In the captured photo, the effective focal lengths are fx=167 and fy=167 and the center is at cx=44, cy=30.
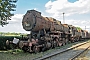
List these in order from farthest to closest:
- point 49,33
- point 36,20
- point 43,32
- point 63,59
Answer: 1. point 49,33
2. point 43,32
3. point 36,20
4. point 63,59

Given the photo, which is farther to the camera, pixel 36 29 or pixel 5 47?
pixel 5 47

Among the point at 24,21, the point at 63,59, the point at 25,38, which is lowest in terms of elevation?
the point at 63,59

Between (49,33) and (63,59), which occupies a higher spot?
(49,33)

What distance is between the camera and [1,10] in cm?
1778

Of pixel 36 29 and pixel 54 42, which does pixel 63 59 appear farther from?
pixel 54 42

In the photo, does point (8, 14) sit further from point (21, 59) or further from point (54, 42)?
point (21, 59)

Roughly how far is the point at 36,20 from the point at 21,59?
496cm

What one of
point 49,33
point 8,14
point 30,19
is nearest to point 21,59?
point 30,19

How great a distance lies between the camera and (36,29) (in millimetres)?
16578

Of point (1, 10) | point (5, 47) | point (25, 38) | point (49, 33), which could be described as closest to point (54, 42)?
point (49, 33)

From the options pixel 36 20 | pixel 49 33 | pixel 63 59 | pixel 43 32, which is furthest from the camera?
pixel 49 33

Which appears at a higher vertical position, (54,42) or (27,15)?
(27,15)

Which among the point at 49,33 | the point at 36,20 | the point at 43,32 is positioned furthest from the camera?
the point at 49,33

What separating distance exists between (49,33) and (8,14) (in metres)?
5.25
